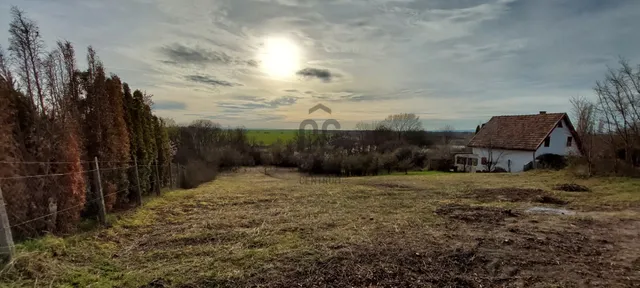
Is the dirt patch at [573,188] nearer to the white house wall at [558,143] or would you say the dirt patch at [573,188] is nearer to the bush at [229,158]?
the white house wall at [558,143]

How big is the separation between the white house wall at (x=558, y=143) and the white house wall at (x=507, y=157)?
2.58 feet

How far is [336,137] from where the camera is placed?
111 feet

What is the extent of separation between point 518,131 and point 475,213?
19.2 m

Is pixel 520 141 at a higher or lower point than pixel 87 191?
lower

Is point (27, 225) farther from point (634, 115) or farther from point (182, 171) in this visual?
point (634, 115)

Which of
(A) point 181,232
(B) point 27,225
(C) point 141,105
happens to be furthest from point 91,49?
(A) point 181,232

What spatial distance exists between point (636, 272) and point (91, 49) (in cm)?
→ 1066

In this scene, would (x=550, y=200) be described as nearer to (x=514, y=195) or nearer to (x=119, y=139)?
(x=514, y=195)

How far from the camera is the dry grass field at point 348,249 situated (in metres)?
3.48

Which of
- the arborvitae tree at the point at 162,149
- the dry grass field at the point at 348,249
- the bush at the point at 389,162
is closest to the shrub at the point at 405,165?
the bush at the point at 389,162

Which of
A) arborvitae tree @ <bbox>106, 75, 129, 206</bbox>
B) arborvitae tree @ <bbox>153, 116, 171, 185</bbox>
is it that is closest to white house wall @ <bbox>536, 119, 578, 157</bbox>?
arborvitae tree @ <bbox>153, 116, 171, 185</bbox>

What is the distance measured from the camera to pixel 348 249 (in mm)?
4398

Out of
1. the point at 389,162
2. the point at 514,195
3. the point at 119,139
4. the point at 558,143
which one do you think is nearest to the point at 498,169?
the point at 558,143

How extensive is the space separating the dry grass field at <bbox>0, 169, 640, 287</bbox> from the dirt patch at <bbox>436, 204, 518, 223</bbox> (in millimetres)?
21
